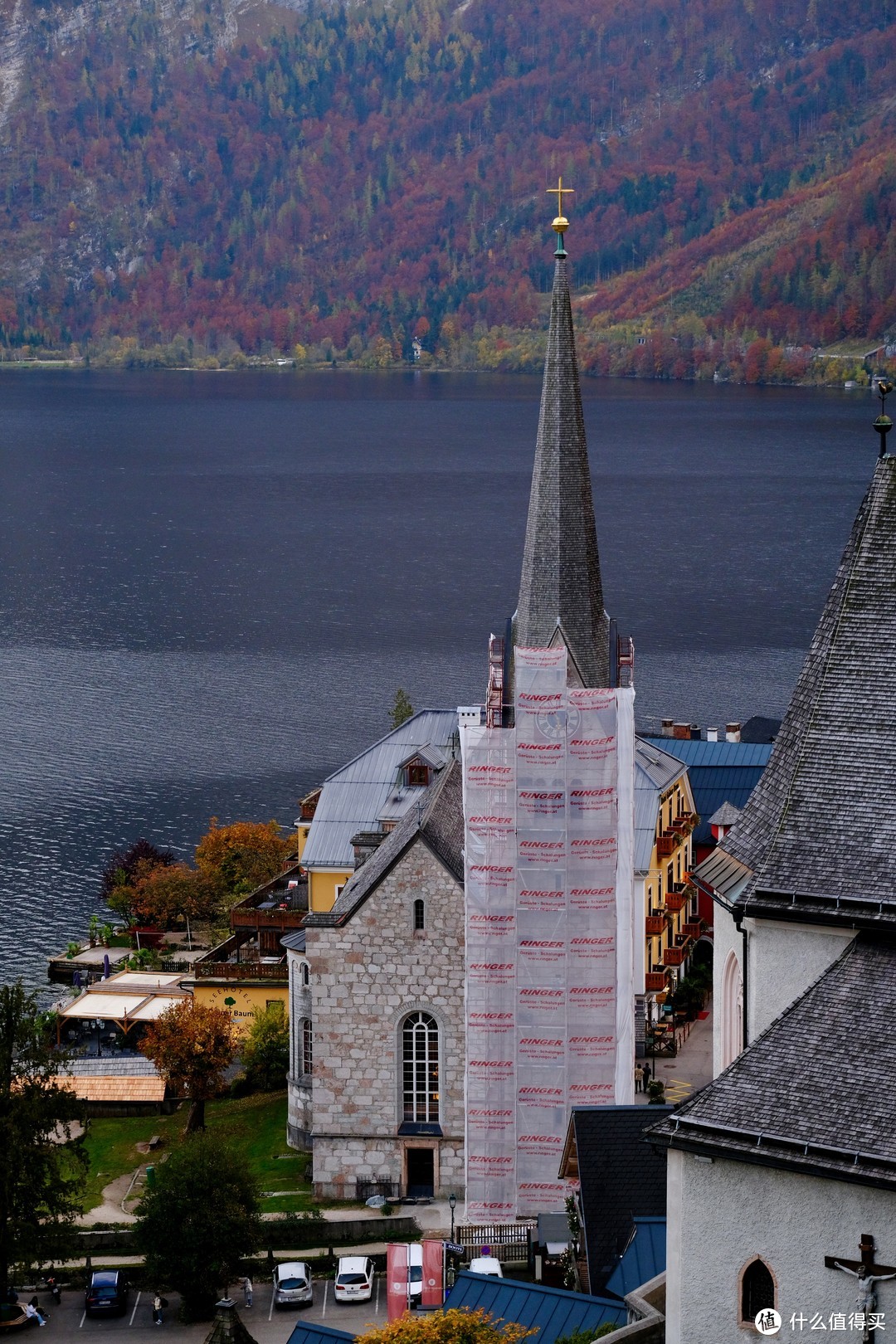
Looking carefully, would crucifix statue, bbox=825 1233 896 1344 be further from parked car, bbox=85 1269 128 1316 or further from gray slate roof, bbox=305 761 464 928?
gray slate roof, bbox=305 761 464 928

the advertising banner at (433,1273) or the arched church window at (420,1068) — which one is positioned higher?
the arched church window at (420,1068)

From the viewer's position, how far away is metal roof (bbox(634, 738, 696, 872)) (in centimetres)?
6619

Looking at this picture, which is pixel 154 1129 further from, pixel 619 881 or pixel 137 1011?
pixel 619 881

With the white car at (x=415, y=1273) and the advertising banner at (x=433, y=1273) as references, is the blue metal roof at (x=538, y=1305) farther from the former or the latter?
the white car at (x=415, y=1273)

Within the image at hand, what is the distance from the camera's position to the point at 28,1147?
157 ft

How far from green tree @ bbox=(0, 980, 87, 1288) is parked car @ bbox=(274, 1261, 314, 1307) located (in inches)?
197

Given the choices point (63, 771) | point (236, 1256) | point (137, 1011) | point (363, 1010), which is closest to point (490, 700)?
point (363, 1010)

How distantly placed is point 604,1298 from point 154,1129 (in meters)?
27.2

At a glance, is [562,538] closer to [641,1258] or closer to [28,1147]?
[28,1147]

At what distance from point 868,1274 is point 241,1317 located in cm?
2435

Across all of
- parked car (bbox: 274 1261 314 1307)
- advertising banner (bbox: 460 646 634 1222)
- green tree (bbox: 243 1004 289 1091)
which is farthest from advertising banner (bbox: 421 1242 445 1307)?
green tree (bbox: 243 1004 289 1091)

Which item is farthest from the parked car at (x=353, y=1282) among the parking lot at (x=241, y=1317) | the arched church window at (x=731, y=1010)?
the arched church window at (x=731, y=1010)

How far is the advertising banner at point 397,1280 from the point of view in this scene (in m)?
43.7

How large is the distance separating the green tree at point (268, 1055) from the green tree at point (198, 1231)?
1483 centimetres
